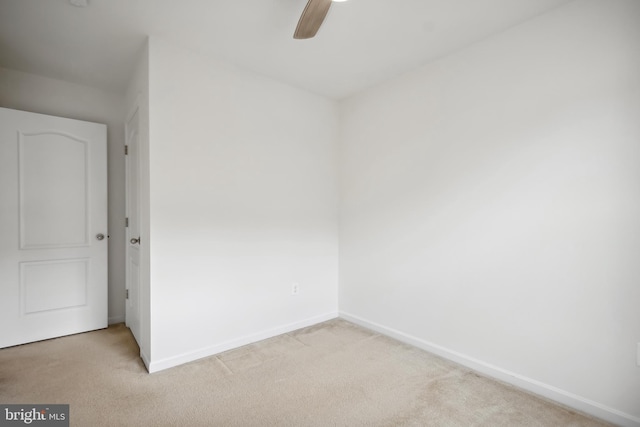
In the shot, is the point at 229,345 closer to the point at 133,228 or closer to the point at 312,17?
the point at 133,228

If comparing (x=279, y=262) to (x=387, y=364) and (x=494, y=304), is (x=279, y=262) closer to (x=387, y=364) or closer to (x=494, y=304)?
(x=387, y=364)

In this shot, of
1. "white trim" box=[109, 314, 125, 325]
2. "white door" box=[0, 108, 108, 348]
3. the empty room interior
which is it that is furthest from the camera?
"white trim" box=[109, 314, 125, 325]

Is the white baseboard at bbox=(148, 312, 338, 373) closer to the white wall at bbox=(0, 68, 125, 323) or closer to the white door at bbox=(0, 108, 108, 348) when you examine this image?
the white door at bbox=(0, 108, 108, 348)

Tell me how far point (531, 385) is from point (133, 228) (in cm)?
331

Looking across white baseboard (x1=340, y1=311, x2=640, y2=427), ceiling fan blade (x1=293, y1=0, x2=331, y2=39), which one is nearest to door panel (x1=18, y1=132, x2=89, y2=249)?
ceiling fan blade (x1=293, y1=0, x2=331, y2=39)

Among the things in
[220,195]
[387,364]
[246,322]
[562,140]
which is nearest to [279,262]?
[246,322]

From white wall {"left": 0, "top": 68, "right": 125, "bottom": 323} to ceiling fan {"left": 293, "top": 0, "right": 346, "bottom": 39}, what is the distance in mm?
2466

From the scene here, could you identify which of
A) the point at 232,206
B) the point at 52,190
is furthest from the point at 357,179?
the point at 52,190

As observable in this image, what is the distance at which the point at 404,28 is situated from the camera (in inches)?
82.7

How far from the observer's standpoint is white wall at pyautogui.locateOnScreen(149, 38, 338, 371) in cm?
224

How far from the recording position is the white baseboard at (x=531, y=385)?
166 centimetres

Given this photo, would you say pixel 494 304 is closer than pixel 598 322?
No

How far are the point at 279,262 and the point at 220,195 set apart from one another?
0.84 meters

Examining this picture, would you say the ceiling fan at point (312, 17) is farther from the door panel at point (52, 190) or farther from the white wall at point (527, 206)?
the door panel at point (52, 190)
